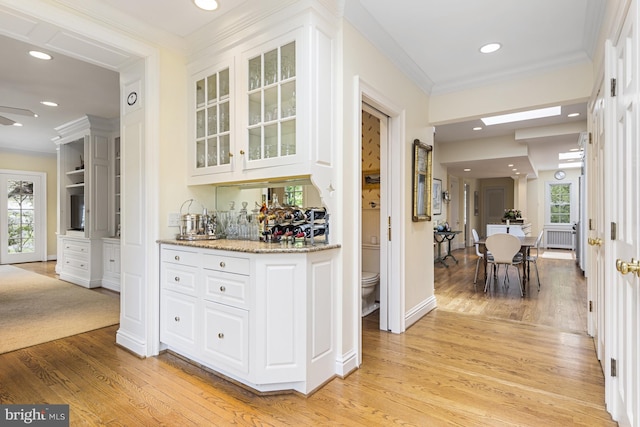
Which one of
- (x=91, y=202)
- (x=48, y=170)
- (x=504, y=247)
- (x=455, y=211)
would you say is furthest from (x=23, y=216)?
(x=455, y=211)

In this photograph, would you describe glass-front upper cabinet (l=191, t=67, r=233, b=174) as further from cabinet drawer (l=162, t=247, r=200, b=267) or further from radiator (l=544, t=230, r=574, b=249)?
radiator (l=544, t=230, r=574, b=249)

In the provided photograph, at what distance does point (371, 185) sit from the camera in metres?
4.26

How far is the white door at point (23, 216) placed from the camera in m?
7.26

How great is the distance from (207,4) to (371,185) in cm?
263

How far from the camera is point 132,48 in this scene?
2580 millimetres

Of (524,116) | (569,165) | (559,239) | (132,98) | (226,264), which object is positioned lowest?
(559,239)

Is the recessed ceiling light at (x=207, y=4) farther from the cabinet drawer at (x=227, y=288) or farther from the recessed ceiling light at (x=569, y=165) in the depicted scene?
the recessed ceiling light at (x=569, y=165)

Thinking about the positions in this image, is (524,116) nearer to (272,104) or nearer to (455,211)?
(272,104)

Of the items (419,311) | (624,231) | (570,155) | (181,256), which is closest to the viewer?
(624,231)

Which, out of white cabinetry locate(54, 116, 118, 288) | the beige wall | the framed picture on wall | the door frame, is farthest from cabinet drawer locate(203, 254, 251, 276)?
the beige wall

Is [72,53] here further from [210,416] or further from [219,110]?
[210,416]

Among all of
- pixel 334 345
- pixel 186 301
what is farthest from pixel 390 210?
pixel 186 301

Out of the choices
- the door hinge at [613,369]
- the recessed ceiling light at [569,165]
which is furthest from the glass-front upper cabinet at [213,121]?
the recessed ceiling light at [569,165]

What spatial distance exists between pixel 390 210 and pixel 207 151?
1760mm
